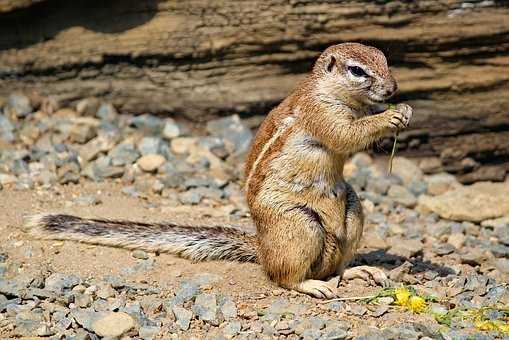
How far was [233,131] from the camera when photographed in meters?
8.86

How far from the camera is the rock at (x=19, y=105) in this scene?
29.1 ft

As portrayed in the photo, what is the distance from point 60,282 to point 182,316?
1002 millimetres

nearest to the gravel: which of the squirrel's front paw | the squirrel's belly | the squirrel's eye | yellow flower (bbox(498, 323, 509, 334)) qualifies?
yellow flower (bbox(498, 323, 509, 334))

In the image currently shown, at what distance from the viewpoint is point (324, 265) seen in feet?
20.3

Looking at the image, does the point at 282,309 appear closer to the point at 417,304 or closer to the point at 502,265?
the point at 417,304

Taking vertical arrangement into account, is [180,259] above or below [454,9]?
below

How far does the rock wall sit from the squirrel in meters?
2.16

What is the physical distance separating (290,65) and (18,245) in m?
3.58

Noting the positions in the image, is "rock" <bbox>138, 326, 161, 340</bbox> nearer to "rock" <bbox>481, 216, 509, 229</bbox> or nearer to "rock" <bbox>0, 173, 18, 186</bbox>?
"rock" <bbox>0, 173, 18, 186</bbox>

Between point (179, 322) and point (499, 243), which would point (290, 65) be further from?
point (179, 322)

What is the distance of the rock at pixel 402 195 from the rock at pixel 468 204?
9 cm

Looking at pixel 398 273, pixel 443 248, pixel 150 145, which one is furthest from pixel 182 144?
pixel 398 273

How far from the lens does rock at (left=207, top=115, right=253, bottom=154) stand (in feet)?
28.8

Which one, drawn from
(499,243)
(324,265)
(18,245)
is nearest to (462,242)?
(499,243)
